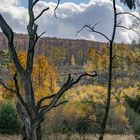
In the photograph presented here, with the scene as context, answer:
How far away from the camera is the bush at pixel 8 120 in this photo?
30.8 metres

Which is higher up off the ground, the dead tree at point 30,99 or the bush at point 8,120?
the dead tree at point 30,99

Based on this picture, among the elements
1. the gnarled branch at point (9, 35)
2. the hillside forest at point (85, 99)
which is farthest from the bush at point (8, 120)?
the gnarled branch at point (9, 35)

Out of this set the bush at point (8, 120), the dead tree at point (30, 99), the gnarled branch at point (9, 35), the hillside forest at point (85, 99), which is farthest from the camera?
the bush at point (8, 120)

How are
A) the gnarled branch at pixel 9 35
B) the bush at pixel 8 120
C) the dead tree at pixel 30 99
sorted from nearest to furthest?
the dead tree at pixel 30 99 < the gnarled branch at pixel 9 35 < the bush at pixel 8 120

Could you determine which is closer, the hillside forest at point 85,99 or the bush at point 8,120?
the hillside forest at point 85,99

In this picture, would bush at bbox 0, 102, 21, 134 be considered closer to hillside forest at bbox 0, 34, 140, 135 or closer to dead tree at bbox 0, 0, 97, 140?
hillside forest at bbox 0, 34, 140, 135

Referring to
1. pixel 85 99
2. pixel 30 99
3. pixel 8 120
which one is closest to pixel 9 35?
pixel 30 99

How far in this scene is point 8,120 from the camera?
103ft

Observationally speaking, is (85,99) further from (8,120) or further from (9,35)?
(8,120)

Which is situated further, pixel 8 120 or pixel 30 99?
pixel 8 120

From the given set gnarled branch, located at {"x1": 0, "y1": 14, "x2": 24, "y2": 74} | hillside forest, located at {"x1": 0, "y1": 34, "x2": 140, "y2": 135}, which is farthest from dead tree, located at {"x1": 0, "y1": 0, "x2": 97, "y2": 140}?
hillside forest, located at {"x1": 0, "y1": 34, "x2": 140, "y2": 135}

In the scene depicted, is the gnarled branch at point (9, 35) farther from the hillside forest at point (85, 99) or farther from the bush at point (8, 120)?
the bush at point (8, 120)

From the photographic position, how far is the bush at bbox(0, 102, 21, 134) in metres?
30.8

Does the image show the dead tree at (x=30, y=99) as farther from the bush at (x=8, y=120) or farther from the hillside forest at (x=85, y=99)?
the bush at (x=8, y=120)
